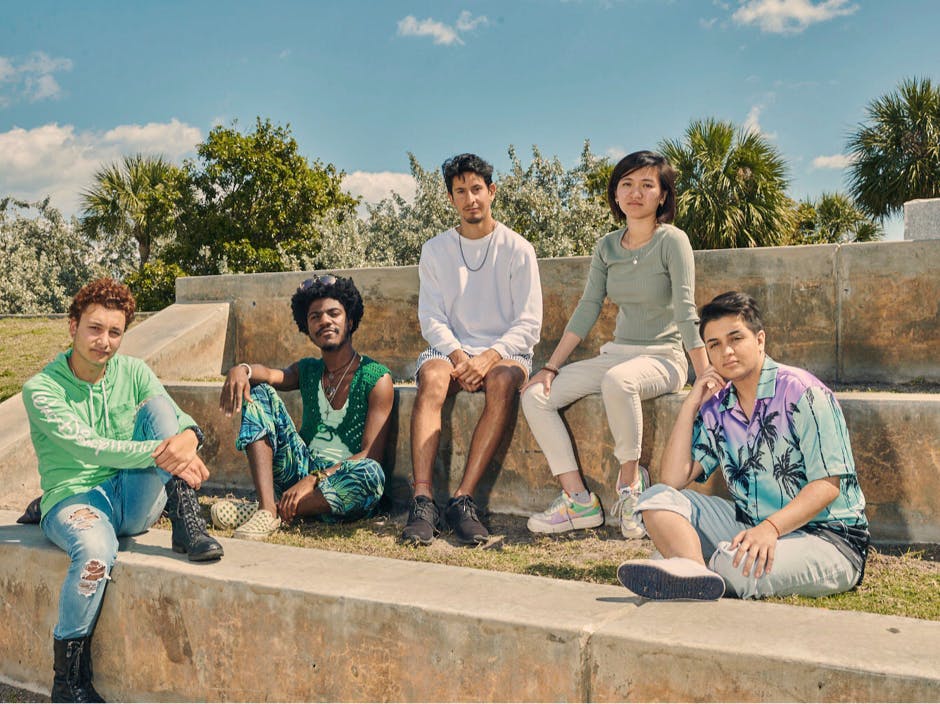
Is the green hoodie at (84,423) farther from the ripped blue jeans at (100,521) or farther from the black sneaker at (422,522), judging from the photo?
the black sneaker at (422,522)

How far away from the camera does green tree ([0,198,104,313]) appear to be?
92.3 feet

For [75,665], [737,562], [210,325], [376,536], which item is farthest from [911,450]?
[210,325]

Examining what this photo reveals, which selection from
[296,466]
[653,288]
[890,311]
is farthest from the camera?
[890,311]

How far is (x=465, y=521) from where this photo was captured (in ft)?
12.5

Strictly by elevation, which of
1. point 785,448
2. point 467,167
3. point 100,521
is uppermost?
point 467,167

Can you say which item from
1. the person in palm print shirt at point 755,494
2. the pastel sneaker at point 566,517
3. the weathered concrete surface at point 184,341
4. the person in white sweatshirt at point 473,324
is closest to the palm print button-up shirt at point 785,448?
the person in palm print shirt at point 755,494

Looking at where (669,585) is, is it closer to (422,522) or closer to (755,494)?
(755,494)

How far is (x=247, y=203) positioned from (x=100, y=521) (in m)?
24.2

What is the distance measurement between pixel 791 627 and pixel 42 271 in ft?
107

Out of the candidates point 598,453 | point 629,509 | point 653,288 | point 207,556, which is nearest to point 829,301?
point 653,288

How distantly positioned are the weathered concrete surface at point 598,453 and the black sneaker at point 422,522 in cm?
52

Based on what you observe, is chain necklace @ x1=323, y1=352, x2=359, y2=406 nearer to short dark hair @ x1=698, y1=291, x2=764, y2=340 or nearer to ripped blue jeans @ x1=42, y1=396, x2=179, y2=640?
ripped blue jeans @ x1=42, y1=396, x2=179, y2=640

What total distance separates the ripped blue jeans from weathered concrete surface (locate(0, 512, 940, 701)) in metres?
0.08

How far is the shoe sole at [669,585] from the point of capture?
2.62 m
